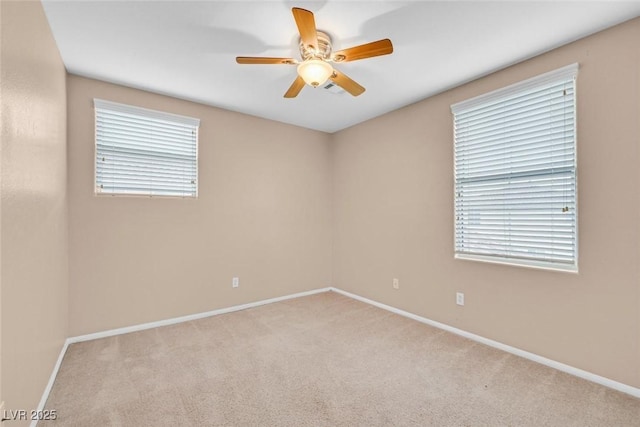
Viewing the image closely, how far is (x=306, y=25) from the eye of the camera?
1.59 metres

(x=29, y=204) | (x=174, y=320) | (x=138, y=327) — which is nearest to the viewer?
(x=29, y=204)

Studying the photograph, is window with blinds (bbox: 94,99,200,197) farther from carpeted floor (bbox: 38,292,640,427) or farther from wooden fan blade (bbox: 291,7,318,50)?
wooden fan blade (bbox: 291,7,318,50)

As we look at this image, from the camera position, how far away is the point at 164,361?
2.36 metres

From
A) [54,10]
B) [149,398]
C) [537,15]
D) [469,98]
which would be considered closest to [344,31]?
[537,15]

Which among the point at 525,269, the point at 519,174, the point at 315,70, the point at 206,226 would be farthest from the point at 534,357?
the point at 206,226

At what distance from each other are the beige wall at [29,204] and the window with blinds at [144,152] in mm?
552

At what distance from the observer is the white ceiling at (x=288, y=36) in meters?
1.81

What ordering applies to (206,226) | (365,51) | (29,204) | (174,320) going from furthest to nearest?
(206,226) → (174,320) → (365,51) → (29,204)

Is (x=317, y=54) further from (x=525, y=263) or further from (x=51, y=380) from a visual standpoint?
(x=51, y=380)

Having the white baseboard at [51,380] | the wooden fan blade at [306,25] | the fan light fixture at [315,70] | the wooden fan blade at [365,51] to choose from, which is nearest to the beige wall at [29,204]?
the white baseboard at [51,380]

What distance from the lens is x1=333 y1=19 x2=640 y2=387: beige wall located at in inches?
77.1

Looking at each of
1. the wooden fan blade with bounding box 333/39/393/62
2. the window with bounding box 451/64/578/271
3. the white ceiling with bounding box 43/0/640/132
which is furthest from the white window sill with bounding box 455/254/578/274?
the wooden fan blade with bounding box 333/39/393/62

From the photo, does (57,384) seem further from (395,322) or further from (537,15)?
(537,15)

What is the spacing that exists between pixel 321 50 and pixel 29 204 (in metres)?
1.99
